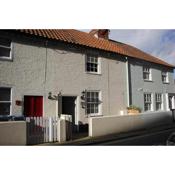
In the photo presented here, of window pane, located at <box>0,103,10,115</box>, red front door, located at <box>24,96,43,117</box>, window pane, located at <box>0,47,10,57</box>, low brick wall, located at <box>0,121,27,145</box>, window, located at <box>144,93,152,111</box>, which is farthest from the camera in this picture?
window, located at <box>144,93,152,111</box>

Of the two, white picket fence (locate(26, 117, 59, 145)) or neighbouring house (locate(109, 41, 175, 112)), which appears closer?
white picket fence (locate(26, 117, 59, 145))

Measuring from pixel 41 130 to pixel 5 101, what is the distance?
2.35 m

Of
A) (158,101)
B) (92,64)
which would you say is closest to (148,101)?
(158,101)

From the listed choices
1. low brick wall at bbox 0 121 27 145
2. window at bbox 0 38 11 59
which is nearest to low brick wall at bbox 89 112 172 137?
low brick wall at bbox 0 121 27 145

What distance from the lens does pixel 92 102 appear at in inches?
523

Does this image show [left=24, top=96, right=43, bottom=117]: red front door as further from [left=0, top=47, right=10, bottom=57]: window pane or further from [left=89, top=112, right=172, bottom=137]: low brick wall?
[left=89, top=112, right=172, bottom=137]: low brick wall

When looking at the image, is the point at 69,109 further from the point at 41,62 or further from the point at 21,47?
the point at 21,47

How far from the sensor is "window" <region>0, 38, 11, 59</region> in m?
9.83

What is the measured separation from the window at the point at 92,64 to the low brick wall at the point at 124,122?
3746mm

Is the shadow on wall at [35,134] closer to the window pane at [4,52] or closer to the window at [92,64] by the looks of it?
the window pane at [4,52]

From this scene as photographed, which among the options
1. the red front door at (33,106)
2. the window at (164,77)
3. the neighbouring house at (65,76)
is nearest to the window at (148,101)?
the neighbouring house at (65,76)

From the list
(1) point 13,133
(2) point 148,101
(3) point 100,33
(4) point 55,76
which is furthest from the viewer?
(2) point 148,101

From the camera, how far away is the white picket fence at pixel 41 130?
28.3 ft

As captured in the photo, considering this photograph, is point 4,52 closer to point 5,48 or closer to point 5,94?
point 5,48
